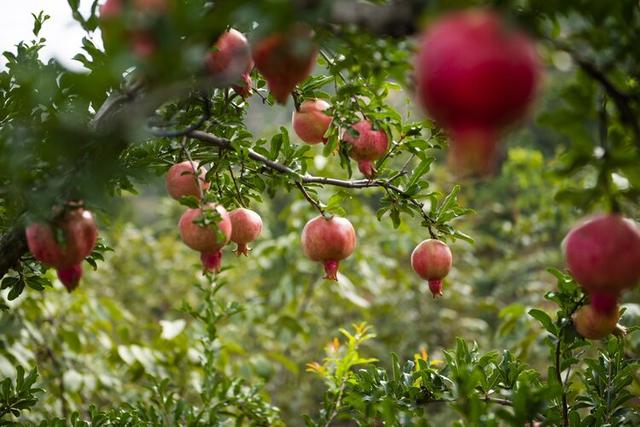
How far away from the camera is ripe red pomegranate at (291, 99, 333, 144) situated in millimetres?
934

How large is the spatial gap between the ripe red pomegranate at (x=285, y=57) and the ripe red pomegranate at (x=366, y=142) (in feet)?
0.82

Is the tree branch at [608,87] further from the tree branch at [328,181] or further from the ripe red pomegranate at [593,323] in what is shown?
the tree branch at [328,181]

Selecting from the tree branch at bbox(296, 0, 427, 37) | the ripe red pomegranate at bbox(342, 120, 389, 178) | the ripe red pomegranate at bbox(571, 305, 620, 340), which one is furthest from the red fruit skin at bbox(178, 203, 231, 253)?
the ripe red pomegranate at bbox(571, 305, 620, 340)

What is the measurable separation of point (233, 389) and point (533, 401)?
0.80m

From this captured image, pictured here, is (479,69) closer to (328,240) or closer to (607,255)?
(607,255)

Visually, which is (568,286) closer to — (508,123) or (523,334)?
(508,123)

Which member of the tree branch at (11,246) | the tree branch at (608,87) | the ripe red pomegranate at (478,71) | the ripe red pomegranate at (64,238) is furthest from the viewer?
the tree branch at (11,246)

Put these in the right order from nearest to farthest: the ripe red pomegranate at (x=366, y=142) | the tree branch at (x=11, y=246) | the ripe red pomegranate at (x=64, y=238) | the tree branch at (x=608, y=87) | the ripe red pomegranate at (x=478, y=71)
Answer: the ripe red pomegranate at (x=478, y=71) → the tree branch at (x=608, y=87) → the ripe red pomegranate at (x=64, y=238) → the tree branch at (x=11, y=246) → the ripe red pomegranate at (x=366, y=142)

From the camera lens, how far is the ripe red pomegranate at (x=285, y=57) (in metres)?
0.49

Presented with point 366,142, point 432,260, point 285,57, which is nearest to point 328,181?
point 366,142

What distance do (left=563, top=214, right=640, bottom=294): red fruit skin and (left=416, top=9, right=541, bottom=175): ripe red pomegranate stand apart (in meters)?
0.17

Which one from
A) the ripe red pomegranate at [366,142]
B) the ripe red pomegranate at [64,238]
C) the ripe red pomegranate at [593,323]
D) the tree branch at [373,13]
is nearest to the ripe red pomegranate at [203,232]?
the ripe red pomegranate at [64,238]

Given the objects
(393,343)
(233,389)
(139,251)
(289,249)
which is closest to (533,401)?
(233,389)

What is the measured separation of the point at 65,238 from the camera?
24.5 inches
